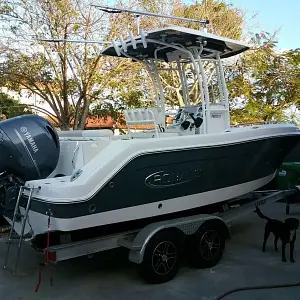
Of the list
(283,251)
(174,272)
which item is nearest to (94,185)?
(174,272)

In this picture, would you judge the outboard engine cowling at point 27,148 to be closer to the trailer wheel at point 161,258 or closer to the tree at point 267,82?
the trailer wheel at point 161,258

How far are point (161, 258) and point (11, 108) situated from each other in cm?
1067

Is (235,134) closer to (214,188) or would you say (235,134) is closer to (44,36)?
(214,188)

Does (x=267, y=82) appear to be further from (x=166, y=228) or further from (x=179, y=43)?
(x=166, y=228)

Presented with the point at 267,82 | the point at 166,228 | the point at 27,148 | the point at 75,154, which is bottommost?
the point at 166,228

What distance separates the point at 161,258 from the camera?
191 inches

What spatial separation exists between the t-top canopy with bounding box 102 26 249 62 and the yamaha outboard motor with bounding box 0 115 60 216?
1.98m

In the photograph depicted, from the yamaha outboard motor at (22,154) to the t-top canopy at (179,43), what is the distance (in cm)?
198

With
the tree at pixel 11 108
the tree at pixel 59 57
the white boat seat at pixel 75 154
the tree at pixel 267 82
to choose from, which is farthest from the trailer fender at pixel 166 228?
the tree at pixel 11 108

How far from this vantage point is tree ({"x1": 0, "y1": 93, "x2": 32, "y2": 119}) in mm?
13953

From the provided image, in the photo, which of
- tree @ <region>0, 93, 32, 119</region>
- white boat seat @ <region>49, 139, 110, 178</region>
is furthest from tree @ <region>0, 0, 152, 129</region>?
white boat seat @ <region>49, 139, 110, 178</region>

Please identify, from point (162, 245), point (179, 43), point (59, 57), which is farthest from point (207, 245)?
point (59, 57)

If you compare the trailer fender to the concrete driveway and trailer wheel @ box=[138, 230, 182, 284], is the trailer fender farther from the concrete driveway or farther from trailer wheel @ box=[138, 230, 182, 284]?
the concrete driveway

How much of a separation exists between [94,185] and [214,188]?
181 cm
